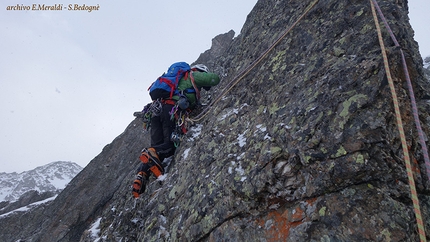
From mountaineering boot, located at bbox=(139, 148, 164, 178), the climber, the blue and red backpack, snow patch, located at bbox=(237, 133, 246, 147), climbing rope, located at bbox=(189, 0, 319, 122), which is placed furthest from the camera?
the blue and red backpack

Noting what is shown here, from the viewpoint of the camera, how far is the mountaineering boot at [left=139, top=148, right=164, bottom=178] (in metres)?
5.99

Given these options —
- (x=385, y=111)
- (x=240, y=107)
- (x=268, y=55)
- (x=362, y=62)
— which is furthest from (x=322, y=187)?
(x=268, y=55)

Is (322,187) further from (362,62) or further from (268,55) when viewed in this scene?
(268,55)

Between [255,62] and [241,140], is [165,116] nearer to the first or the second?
[255,62]

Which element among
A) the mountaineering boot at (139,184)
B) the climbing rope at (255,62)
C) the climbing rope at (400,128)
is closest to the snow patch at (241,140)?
the climbing rope at (255,62)

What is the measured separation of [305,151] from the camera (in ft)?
10.4

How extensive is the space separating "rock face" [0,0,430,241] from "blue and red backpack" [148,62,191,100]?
1070mm

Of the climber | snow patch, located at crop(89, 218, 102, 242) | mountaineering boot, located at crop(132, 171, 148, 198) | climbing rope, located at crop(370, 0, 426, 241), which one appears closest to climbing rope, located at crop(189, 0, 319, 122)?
the climber

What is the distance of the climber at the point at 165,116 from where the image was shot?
613 cm

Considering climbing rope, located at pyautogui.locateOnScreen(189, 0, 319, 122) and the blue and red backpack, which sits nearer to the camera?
climbing rope, located at pyautogui.locateOnScreen(189, 0, 319, 122)

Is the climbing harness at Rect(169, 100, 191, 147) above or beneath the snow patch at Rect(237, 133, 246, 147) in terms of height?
above

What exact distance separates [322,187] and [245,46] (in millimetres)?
5183

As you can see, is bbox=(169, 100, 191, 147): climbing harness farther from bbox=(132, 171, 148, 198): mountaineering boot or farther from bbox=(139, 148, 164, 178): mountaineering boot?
bbox=(132, 171, 148, 198): mountaineering boot

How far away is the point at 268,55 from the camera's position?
557 cm
